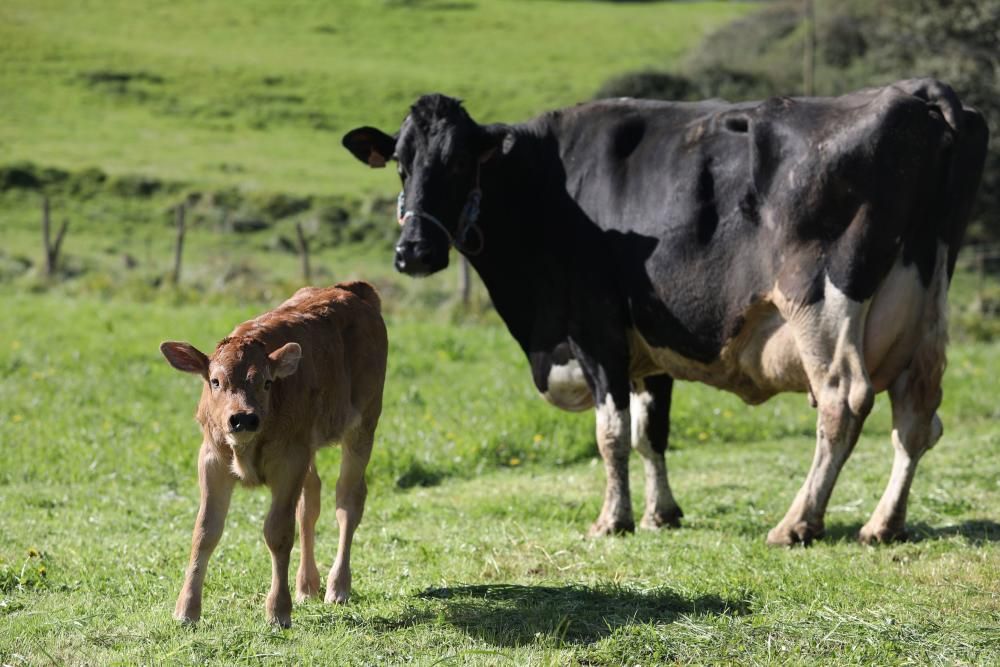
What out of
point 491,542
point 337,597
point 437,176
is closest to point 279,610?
point 337,597

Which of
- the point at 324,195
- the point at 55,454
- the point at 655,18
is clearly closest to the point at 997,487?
the point at 55,454

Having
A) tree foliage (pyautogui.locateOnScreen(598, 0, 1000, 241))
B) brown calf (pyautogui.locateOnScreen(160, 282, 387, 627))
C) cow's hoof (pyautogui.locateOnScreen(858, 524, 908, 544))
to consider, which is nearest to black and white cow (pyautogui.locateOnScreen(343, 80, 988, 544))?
cow's hoof (pyautogui.locateOnScreen(858, 524, 908, 544))

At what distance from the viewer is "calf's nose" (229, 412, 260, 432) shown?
5.98m

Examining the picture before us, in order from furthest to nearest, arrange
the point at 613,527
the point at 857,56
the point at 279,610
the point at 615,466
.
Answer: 1. the point at 857,56
2. the point at 615,466
3. the point at 613,527
4. the point at 279,610

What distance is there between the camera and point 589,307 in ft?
31.2

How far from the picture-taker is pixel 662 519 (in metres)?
9.65

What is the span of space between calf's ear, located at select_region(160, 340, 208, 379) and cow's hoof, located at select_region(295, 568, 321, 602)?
140 cm

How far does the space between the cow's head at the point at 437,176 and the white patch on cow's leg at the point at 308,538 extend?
7.09 feet

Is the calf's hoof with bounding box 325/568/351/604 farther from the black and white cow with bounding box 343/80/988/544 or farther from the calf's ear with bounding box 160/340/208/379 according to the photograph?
the black and white cow with bounding box 343/80/988/544

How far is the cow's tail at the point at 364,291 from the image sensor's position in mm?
7916

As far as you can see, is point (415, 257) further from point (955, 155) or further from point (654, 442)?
point (955, 155)

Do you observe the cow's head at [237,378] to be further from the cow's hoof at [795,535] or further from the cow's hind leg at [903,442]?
the cow's hind leg at [903,442]

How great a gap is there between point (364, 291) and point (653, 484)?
2.83 metres

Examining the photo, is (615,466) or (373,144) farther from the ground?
(373,144)
